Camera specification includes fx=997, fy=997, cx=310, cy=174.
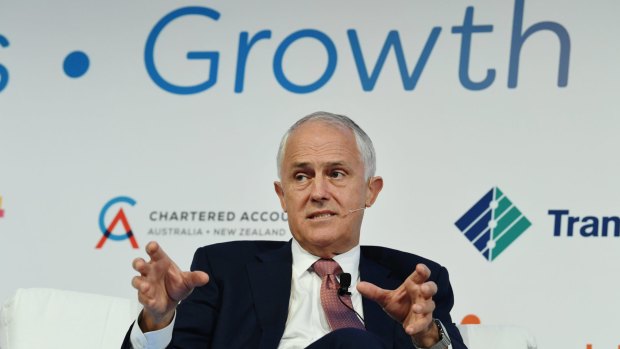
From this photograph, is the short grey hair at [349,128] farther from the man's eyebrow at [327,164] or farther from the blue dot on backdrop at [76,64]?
the blue dot on backdrop at [76,64]

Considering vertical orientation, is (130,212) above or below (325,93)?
below

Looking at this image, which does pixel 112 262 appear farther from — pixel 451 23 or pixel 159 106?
pixel 451 23

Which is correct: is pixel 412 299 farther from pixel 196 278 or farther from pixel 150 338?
pixel 150 338

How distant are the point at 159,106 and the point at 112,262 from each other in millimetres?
689

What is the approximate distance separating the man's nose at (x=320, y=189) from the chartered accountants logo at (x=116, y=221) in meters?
1.32

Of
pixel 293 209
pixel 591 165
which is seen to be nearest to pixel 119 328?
A: pixel 293 209

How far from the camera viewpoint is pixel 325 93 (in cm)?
411

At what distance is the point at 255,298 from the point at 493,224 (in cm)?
123

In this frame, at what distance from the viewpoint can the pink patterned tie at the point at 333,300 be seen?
2.96 m

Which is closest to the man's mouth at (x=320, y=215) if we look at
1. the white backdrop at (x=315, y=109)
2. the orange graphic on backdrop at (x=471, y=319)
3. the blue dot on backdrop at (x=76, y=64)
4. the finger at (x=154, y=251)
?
the finger at (x=154, y=251)

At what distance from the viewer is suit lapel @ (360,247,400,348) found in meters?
3.02

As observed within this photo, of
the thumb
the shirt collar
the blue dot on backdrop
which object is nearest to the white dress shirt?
the shirt collar

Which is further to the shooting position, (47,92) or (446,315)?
(47,92)

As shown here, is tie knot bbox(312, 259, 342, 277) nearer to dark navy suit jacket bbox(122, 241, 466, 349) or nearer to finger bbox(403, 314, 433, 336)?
dark navy suit jacket bbox(122, 241, 466, 349)
